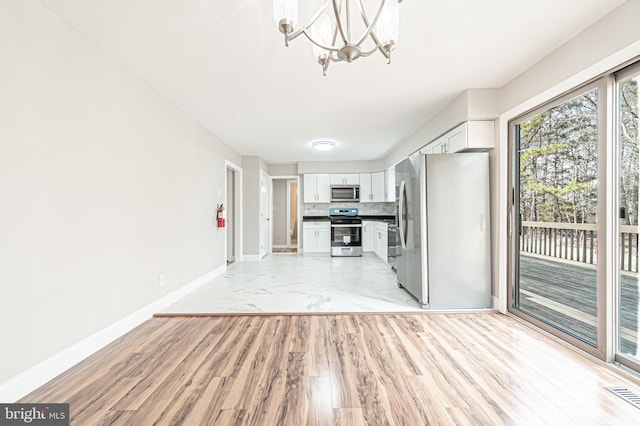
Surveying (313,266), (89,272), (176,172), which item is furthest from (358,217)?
(89,272)

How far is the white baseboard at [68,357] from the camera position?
5.31ft

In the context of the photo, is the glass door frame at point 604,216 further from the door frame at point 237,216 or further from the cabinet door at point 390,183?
the door frame at point 237,216

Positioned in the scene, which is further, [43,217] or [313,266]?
[313,266]

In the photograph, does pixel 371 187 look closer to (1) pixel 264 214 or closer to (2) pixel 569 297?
(1) pixel 264 214

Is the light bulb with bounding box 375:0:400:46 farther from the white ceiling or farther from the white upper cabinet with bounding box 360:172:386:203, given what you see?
the white upper cabinet with bounding box 360:172:386:203

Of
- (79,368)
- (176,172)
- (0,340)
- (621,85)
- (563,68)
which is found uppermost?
(563,68)

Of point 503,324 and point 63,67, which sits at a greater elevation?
point 63,67

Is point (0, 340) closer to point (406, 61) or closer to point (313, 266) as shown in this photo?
point (406, 61)

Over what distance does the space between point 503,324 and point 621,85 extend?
2.08 meters

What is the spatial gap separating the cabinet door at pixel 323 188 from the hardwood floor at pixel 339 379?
4827mm

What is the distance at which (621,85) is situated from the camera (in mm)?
1998

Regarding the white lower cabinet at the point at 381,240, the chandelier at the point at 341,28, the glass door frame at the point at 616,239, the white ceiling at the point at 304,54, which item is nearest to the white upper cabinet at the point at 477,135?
the white ceiling at the point at 304,54

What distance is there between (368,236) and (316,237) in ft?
4.14

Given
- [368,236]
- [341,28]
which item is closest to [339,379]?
[341,28]
